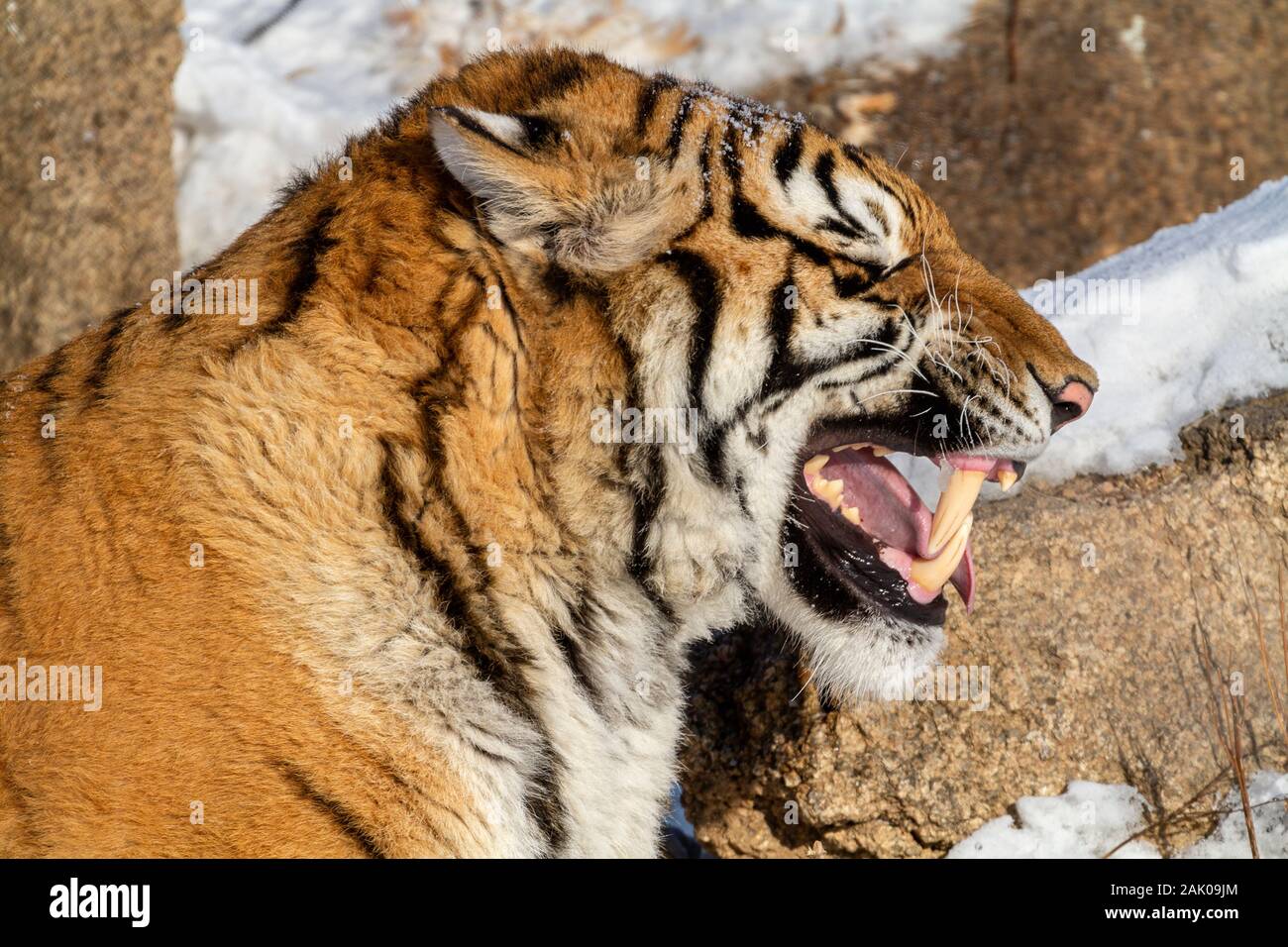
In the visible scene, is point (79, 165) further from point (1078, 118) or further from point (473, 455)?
point (1078, 118)

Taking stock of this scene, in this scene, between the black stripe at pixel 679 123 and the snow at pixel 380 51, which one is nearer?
the black stripe at pixel 679 123

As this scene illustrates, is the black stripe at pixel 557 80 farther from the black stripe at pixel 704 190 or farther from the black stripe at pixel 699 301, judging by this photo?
the black stripe at pixel 699 301

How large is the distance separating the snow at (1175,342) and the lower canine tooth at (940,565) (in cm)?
85

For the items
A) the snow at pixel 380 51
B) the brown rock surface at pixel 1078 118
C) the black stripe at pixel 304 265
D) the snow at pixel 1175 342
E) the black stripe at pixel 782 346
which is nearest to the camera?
the black stripe at pixel 304 265

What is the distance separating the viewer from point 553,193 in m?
2.06

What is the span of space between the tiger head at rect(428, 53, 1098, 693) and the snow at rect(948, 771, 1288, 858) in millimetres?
618

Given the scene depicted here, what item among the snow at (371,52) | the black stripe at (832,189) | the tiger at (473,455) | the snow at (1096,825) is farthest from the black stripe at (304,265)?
the snow at (371,52)

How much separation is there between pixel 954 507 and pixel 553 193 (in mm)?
1052

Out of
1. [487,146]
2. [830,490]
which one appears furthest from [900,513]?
[487,146]

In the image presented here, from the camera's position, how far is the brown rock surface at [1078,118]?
6.61 metres

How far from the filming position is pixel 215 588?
2021 millimetres
